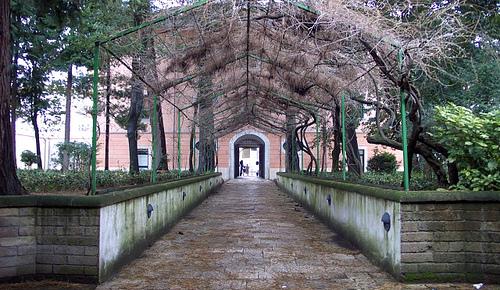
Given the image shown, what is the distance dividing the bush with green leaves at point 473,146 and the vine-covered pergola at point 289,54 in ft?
1.73

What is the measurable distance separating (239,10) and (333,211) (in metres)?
4.11

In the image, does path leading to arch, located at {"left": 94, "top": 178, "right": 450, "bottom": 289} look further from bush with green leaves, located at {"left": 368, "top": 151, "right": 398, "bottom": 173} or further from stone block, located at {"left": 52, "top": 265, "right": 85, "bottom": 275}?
bush with green leaves, located at {"left": 368, "top": 151, "right": 398, "bottom": 173}

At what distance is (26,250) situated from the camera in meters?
5.24

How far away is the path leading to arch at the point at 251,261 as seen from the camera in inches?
214

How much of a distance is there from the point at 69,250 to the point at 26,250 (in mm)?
450

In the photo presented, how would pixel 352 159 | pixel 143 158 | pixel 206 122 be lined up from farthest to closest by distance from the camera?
pixel 143 158
pixel 206 122
pixel 352 159

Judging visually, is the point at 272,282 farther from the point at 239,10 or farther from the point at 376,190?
the point at 239,10

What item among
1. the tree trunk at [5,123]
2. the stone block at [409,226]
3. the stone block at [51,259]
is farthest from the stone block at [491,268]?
the tree trunk at [5,123]

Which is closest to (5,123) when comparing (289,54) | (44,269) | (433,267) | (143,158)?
(44,269)

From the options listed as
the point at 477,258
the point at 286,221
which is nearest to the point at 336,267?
the point at 477,258

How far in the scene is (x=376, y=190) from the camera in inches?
247

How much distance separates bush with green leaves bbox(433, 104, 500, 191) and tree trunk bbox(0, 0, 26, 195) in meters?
5.23

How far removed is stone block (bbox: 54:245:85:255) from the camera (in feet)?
17.2

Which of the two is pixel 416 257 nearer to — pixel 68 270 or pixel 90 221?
pixel 90 221
